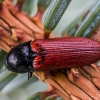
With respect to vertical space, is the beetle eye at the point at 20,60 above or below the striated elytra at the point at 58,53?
below

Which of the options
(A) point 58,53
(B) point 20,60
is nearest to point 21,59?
(B) point 20,60

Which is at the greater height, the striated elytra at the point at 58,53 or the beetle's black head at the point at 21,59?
the striated elytra at the point at 58,53

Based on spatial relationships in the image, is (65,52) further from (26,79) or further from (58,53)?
(26,79)

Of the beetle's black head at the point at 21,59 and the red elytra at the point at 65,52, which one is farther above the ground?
the red elytra at the point at 65,52

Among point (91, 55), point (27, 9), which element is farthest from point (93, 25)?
point (27, 9)
